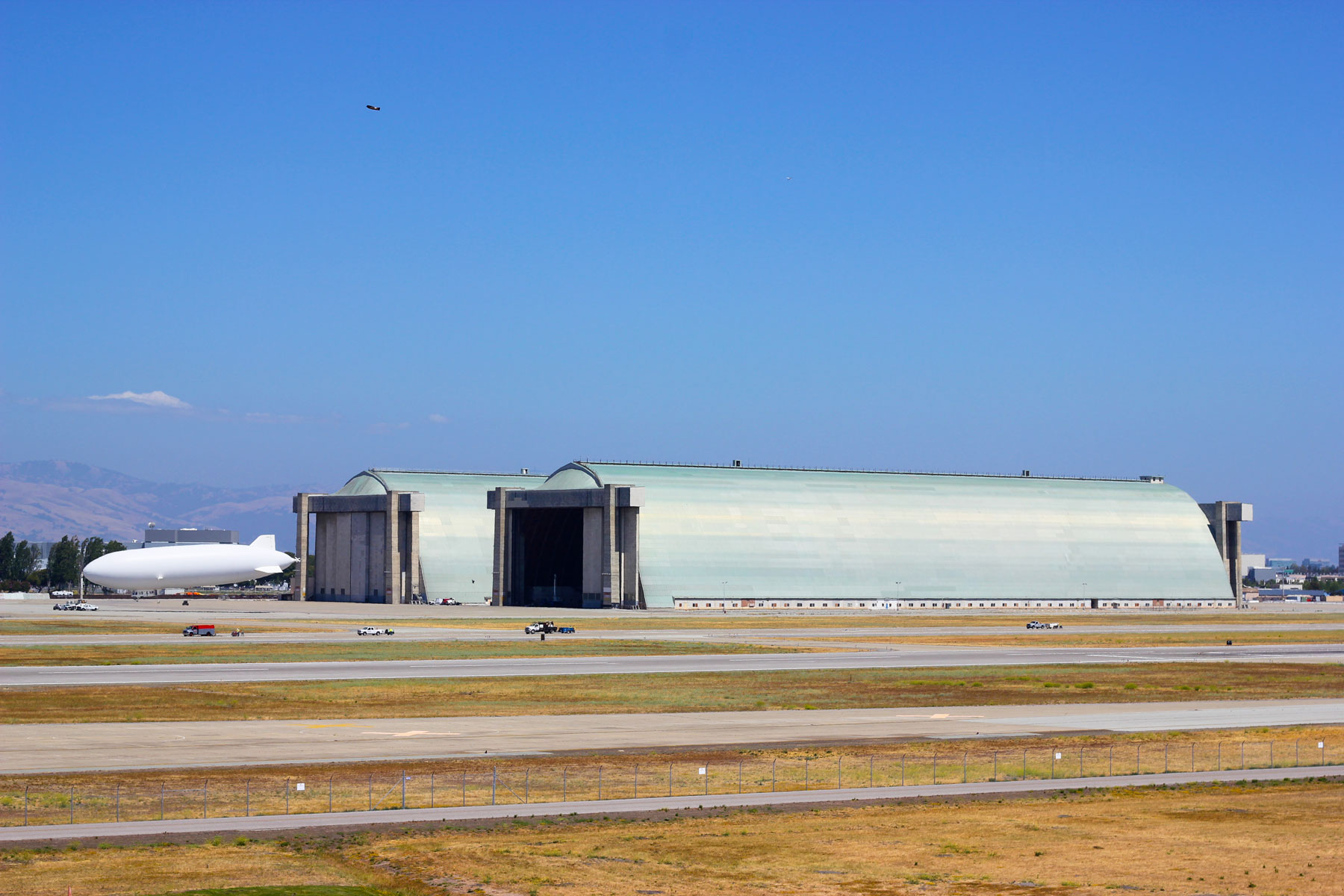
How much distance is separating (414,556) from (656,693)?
123368 mm

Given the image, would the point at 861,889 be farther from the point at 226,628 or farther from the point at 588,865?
the point at 226,628

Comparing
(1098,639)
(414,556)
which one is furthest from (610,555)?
(1098,639)

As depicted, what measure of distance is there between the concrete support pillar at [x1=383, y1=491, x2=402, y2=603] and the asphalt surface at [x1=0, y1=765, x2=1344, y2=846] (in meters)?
149

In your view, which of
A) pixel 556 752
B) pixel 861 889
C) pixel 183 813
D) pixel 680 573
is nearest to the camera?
pixel 861 889

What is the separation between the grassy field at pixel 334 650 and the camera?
299ft

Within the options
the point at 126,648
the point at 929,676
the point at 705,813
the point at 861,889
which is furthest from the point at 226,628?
the point at 861,889

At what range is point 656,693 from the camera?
7506 centimetres

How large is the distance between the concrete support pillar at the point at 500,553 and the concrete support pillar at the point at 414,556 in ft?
31.4

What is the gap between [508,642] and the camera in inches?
4466

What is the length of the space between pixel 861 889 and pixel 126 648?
3013 inches

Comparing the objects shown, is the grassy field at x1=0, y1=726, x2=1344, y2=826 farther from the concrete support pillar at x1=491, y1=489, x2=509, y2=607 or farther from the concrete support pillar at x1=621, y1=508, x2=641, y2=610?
the concrete support pillar at x1=491, y1=489, x2=509, y2=607

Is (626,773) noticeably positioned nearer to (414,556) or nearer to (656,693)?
(656,693)

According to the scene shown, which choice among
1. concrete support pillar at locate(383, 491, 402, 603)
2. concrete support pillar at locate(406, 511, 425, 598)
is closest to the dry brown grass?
concrete support pillar at locate(383, 491, 402, 603)

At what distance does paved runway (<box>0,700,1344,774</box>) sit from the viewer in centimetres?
5162
